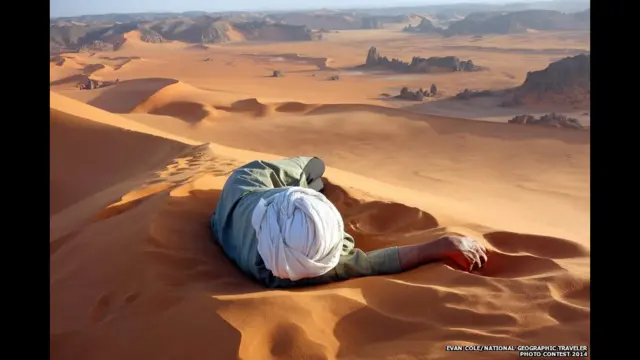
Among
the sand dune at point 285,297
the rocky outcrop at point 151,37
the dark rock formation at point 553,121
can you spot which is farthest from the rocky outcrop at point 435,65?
the rocky outcrop at point 151,37

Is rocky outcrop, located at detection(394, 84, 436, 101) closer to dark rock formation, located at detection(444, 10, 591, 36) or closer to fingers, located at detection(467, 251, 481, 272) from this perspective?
fingers, located at detection(467, 251, 481, 272)

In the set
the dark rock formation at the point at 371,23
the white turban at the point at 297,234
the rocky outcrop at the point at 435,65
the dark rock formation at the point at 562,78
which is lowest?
the white turban at the point at 297,234

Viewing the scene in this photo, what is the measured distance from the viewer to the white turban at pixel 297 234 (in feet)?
8.43

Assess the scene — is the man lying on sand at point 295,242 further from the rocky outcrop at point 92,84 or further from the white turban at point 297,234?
the rocky outcrop at point 92,84

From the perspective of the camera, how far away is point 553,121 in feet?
33.5

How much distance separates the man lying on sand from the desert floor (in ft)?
0.29

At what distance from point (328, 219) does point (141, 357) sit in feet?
3.10

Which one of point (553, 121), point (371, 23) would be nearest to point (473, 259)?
point (553, 121)

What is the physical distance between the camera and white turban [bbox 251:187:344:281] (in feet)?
8.43

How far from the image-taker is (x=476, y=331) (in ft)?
7.80

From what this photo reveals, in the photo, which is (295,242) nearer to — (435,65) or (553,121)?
(553,121)

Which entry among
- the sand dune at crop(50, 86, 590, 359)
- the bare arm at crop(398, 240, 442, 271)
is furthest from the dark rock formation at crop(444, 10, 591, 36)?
the bare arm at crop(398, 240, 442, 271)

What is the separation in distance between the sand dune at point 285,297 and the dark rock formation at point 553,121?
264 inches

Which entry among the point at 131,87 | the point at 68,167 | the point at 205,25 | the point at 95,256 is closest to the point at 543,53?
Result: the point at 131,87
